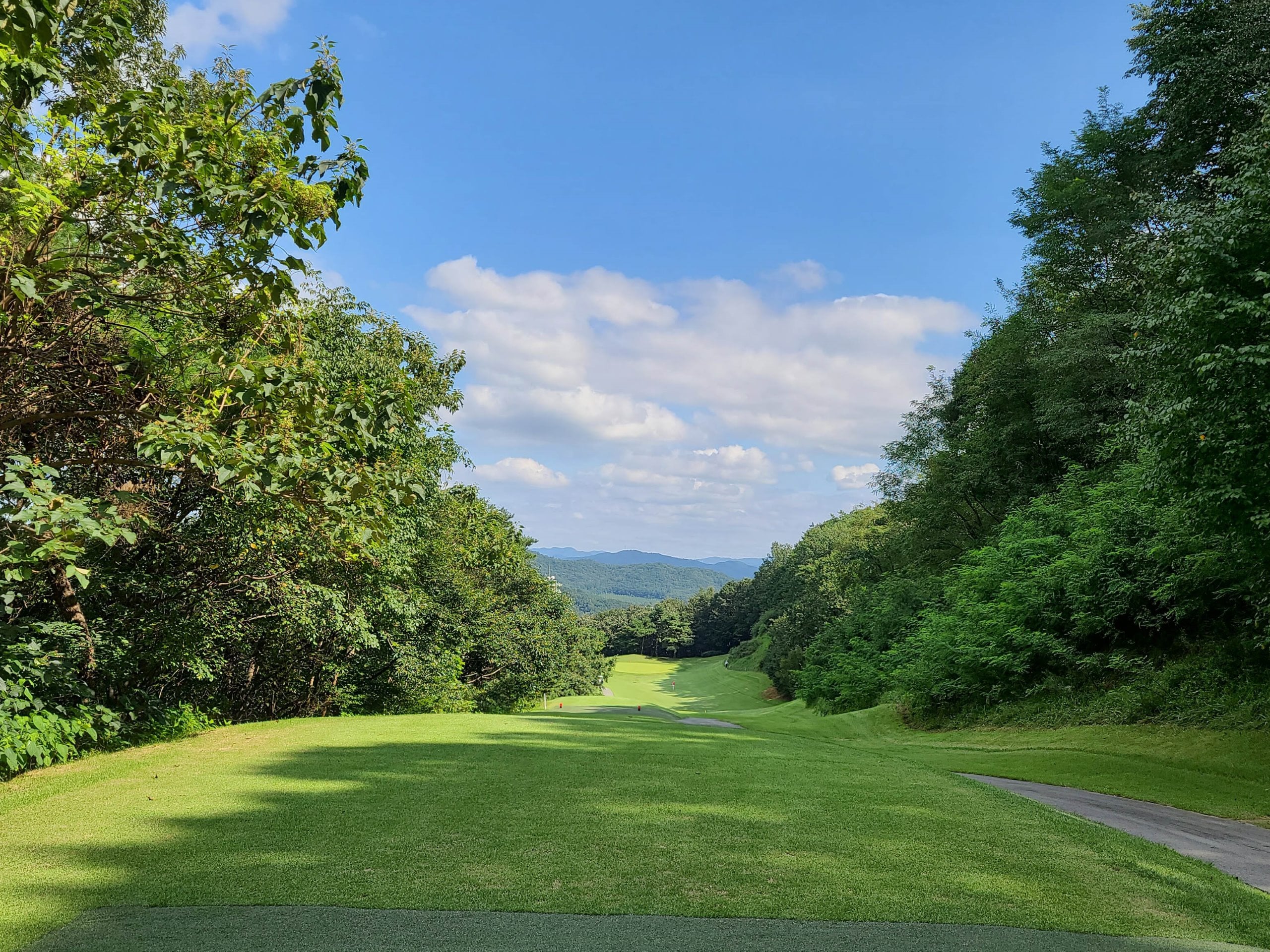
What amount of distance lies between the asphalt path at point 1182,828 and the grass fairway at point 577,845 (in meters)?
1.03

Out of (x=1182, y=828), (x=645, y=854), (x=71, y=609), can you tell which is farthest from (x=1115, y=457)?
(x=71, y=609)

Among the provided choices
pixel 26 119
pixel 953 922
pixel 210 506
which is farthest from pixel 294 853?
pixel 210 506

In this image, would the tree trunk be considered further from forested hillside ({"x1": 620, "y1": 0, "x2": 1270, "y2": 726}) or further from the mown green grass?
forested hillside ({"x1": 620, "y1": 0, "x2": 1270, "y2": 726})

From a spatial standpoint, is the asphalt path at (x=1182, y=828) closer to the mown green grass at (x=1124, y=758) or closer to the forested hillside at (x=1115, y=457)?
the mown green grass at (x=1124, y=758)

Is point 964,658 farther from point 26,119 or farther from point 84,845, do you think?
point 26,119

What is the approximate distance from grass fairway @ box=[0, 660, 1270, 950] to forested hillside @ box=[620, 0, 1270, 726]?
6877 millimetres

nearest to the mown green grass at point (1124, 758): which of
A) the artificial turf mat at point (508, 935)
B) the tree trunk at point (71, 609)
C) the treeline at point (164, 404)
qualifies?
the artificial turf mat at point (508, 935)

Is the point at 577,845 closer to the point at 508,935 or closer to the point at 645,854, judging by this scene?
the point at 645,854

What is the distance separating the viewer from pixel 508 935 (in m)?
4.22

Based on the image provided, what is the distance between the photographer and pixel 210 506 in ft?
42.6

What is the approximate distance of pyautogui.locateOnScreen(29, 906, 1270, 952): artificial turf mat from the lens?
403 cm

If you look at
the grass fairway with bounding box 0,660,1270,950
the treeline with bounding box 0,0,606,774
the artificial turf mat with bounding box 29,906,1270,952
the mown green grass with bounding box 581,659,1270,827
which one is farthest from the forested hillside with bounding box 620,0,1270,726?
the treeline with bounding box 0,0,606,774

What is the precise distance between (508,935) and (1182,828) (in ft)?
29.4

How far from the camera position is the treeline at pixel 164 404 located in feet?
19.2
